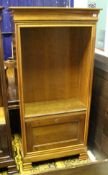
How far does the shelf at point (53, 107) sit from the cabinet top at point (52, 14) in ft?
2.62

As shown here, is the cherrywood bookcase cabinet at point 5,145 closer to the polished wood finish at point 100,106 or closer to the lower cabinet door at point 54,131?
the lower cabinet door at point 54,131

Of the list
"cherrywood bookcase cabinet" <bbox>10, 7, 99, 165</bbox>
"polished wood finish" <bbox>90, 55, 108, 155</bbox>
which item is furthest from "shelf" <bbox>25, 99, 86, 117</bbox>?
"polished wood finish" <bbox>90, 55, 108, 155</bbox>

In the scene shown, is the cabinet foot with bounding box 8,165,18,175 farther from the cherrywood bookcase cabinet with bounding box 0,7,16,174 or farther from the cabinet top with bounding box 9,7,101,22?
the cabinet top with bounding box 9,7,101,22

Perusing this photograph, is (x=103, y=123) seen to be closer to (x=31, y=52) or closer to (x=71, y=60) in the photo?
(x=71, y=60)

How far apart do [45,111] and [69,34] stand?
77 centimetres

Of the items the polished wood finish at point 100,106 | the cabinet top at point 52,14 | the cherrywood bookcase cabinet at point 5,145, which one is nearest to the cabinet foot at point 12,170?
the cherrywood bookcase cabinet at point 5,145

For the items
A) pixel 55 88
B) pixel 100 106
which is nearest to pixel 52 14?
pixel 55 88

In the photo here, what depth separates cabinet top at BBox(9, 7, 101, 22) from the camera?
1449mm

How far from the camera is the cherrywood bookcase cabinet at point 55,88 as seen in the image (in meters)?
1.80

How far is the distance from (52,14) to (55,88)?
2.57 feet

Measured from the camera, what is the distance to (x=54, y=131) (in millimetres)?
1884

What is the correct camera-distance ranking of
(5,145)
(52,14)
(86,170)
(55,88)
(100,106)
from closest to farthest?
(86,170) → (52,14) → (5,145) → (100,106) → (55,88)

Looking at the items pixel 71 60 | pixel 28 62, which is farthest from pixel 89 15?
pixel 28 62

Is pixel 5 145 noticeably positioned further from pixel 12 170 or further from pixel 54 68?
pixel 54 68
